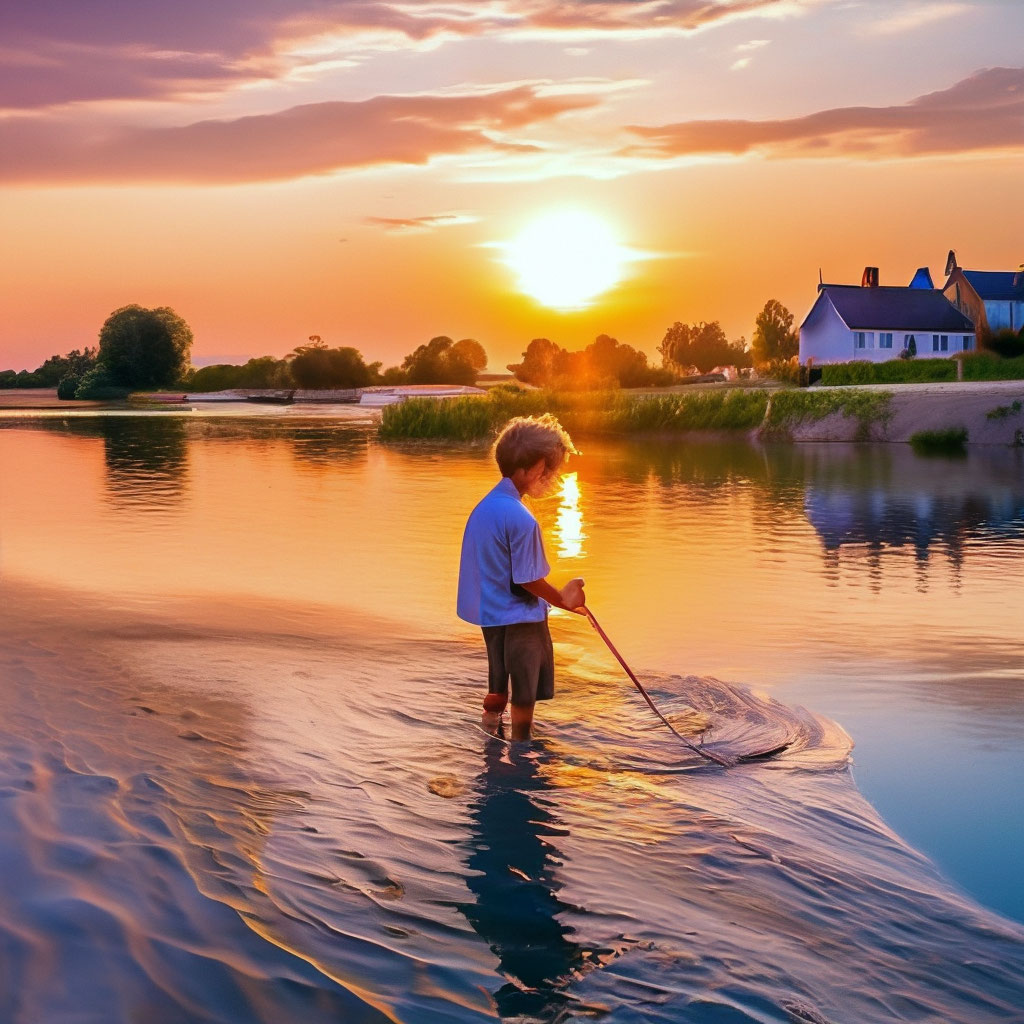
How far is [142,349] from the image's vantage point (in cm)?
11625

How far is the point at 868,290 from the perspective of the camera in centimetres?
7262

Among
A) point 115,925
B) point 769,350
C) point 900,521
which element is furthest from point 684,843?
point 769,350

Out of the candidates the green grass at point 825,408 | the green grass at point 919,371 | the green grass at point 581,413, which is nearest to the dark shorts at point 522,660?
the green grass at point 825,408

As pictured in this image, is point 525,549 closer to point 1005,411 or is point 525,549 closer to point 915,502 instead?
point 915,502

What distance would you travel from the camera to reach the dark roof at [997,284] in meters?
72.4

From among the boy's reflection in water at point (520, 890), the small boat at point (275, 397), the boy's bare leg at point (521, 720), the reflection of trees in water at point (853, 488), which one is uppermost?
the small boat at point (275, 397)

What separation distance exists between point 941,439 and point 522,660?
→ 28.3 meters

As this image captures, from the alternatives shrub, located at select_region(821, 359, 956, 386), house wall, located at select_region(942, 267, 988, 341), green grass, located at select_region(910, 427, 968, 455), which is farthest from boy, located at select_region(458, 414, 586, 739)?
house wall, located at select_region(942, 267, 988, 341)

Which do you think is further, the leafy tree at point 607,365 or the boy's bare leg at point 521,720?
the leafy tree at point 607,365

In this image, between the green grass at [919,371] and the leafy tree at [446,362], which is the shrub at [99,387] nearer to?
the leafy tree at [446,362]

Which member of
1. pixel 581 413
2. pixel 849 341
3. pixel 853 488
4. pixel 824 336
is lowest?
pixel 853 488

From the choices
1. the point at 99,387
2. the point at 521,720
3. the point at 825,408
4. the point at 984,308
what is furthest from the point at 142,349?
the point at 521,720

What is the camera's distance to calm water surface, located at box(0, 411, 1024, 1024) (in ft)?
12.8

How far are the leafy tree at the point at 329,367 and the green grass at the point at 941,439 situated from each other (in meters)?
71.6
